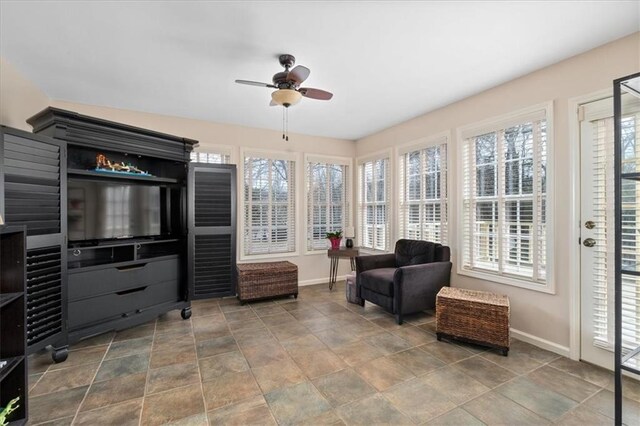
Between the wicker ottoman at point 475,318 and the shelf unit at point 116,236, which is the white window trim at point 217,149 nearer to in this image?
the shelf unit at point 116,236

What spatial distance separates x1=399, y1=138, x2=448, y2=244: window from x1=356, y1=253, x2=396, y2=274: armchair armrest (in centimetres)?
52

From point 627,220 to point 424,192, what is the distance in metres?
2.18

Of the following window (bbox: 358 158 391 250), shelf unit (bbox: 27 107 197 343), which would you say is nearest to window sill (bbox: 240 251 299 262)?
shelf unit (bbox: 27 107 197 343)

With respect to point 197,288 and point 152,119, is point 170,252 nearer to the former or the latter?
point 197,288

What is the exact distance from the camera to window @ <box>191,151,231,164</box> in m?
4.34

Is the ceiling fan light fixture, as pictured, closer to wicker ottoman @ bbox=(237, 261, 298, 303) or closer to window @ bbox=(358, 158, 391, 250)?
wicker ottoman @ bbox=(237, 261, 298, 303)

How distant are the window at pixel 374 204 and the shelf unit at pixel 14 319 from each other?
4.21 metres

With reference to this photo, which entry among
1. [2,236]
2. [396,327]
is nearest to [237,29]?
[2,236]

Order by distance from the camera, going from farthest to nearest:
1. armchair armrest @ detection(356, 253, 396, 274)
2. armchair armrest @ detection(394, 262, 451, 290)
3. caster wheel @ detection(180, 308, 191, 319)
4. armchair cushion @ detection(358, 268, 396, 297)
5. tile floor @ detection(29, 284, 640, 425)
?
armchair armrest @ detection(356, 253, 396, 274)
caster wheel @ detection(180, 308, 191, 319)
armchair cushion @ detection(358, 268, 396, 297)
armchair armrest @ detection(394, 262, 451, 290)
tile floor @ detection(29, 284, 640, 425)

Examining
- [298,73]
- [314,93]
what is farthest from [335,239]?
[298,73]

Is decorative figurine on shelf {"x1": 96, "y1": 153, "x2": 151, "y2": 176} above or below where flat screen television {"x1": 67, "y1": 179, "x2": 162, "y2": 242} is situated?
above

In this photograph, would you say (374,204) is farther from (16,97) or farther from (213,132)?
(16,97)

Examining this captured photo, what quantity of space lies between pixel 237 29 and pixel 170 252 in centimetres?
262

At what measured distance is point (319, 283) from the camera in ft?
17.2
